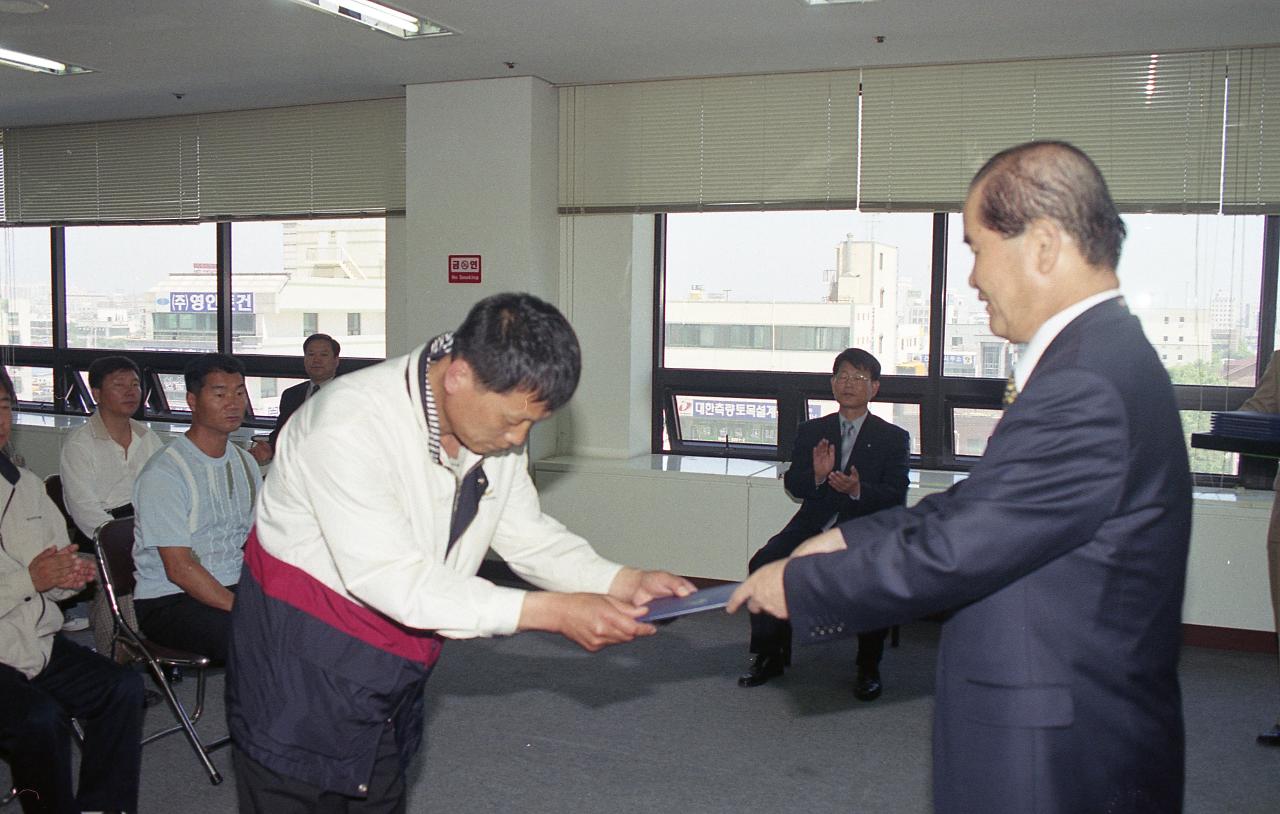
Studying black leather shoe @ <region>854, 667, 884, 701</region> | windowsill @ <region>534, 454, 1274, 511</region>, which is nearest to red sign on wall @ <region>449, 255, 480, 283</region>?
windowsill @ <region>534, 454, 1274, 511</region>

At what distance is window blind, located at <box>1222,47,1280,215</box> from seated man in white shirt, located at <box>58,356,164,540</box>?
18.3 feet

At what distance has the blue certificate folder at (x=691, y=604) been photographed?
2.08m

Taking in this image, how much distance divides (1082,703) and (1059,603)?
0.15 m

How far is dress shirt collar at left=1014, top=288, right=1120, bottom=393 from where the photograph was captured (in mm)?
1687

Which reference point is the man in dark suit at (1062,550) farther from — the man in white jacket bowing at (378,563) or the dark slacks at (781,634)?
the dark slacks at (781,634)

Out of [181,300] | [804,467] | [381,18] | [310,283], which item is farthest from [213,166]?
[804,467]

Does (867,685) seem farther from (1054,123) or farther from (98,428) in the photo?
(98,428)

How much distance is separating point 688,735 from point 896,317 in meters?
3.20

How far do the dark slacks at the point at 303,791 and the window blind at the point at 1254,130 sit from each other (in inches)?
212

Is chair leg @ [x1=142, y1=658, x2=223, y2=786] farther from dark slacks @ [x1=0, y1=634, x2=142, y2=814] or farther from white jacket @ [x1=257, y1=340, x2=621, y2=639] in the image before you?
white jacket @ [x1=257, y1=340, x2=621, y2=639]

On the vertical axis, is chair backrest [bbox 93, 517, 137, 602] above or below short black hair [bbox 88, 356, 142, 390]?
below

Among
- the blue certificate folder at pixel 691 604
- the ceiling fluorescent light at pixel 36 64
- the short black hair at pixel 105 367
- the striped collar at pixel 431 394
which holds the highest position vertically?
the ceiling fluorescent light at pixel 36 64

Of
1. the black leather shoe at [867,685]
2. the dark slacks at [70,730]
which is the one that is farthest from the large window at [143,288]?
the black leather shoe at [867,685]

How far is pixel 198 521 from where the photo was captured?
388cm
